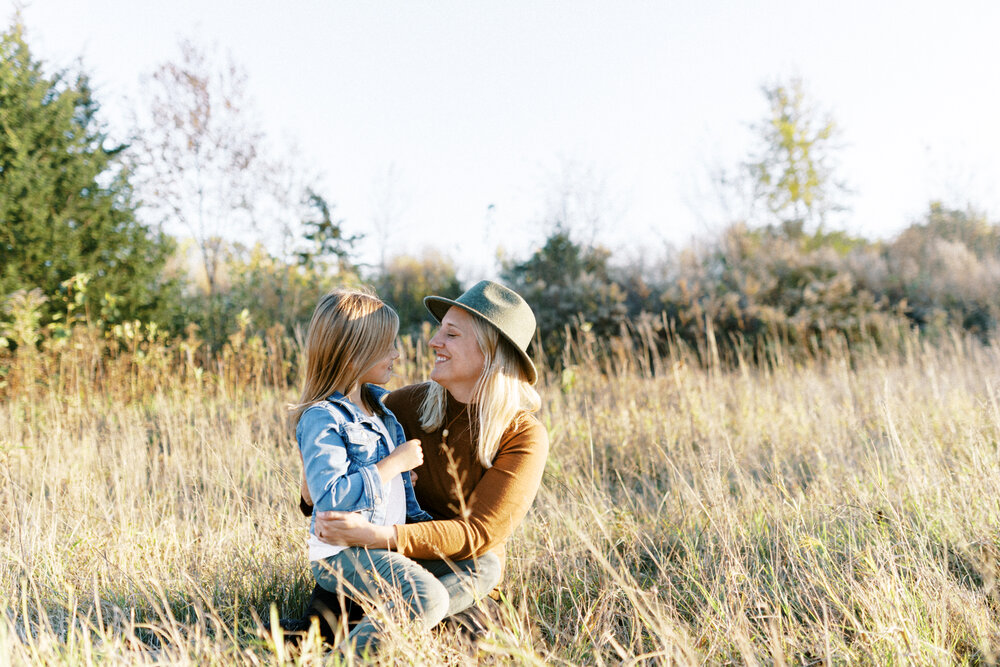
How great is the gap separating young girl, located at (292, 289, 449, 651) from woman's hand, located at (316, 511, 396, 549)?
0.09 ft

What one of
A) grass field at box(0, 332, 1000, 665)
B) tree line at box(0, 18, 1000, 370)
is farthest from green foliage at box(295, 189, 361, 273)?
grass field at box(0, 332, 1000, 665)

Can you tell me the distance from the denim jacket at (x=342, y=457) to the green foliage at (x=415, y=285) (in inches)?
294

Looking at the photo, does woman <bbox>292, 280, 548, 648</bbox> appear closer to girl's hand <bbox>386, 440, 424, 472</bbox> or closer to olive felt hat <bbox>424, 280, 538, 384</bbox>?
olive felt hat <bbox>424, 280, 538, 384</bbox>

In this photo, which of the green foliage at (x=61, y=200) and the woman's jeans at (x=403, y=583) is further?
the green foliage at (x=61, y=200)

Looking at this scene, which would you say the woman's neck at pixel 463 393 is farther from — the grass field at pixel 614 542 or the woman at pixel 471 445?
the grass field at pixel 614 542

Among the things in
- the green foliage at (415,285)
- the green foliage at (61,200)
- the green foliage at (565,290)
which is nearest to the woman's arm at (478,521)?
the green foliage at (61,200)

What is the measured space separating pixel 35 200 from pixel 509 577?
6.18 meters

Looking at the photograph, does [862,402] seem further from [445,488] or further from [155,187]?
[155,187]

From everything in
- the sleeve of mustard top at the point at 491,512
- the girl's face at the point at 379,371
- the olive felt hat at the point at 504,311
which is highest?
the olive felt hat at the point at 504,311

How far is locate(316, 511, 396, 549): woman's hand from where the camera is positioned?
186 cm

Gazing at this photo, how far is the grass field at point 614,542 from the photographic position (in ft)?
6.39

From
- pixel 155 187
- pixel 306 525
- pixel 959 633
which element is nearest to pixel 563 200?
pixel 155 187

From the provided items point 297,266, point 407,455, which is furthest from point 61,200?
point 407,455

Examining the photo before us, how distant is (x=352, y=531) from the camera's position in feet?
6.14
